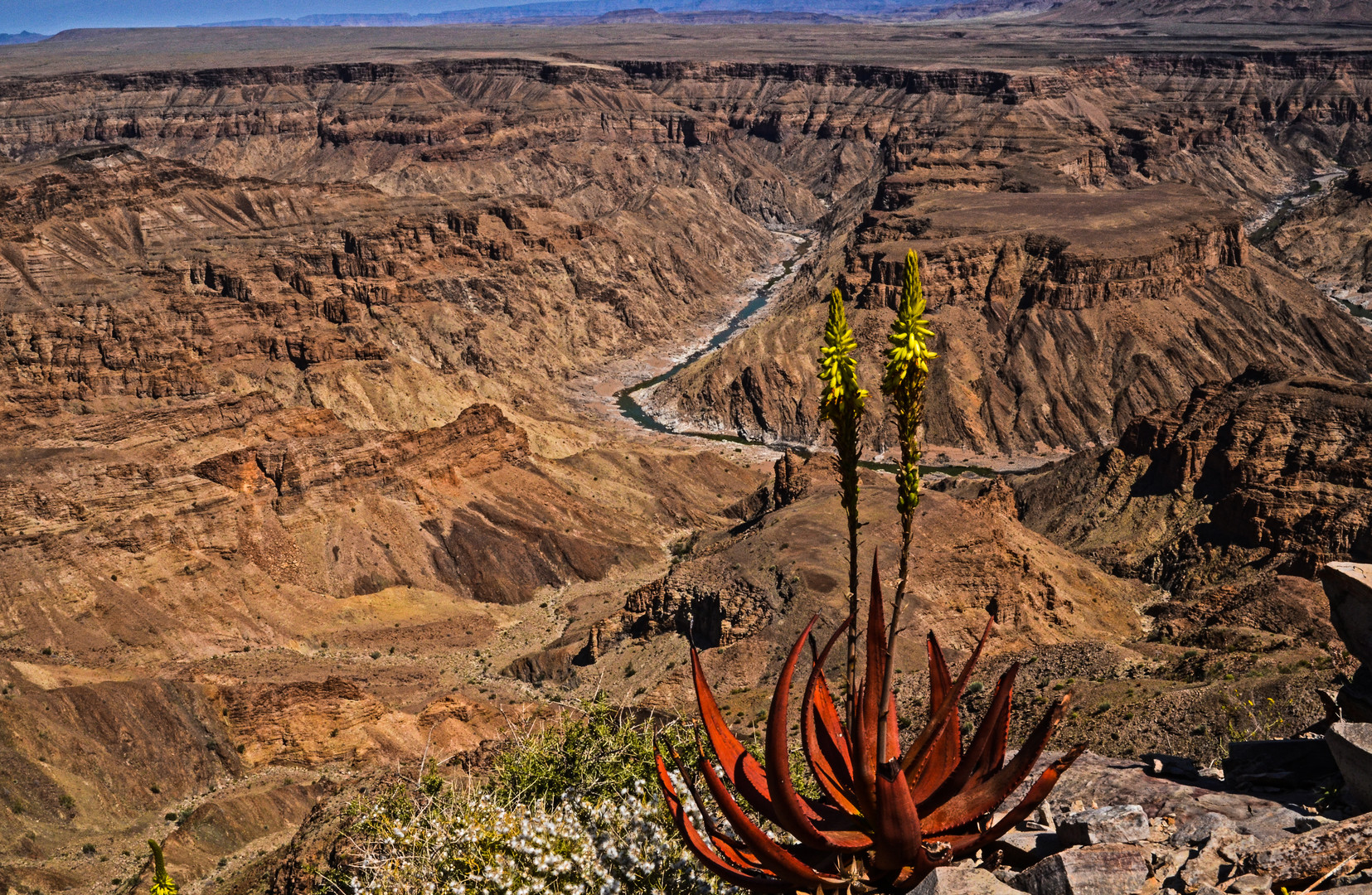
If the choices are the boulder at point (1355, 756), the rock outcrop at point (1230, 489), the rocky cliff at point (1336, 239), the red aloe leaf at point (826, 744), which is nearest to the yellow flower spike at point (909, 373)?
the red aloe leaf at point (826, 744)

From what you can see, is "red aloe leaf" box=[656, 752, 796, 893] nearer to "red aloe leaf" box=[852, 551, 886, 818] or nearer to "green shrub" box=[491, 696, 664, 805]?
"red aloe leaf" box=[852, 551, 886, 818]

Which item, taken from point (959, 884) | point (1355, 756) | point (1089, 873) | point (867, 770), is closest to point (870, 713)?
point (867, 770)

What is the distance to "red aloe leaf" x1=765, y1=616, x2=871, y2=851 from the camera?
30.2 feet

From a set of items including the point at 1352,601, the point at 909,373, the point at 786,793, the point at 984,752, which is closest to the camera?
the point at 909,373

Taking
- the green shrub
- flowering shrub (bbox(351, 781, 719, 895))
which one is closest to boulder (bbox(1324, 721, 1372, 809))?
flowering shrub (bbox(351, 781, 719, 895))

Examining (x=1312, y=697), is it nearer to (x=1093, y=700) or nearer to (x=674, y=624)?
(x=1093, y=700)

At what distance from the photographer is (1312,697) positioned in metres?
21.6

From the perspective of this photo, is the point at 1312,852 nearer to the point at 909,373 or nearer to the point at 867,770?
the point at 867,770

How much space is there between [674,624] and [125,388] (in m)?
54.1

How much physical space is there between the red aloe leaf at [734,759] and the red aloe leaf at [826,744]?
55 cm

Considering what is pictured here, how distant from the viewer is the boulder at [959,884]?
8.84m

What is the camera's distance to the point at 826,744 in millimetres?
10914

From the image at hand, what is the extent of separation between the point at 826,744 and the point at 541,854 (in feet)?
9.70

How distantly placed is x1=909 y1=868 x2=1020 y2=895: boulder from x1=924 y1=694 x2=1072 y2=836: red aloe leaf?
66 centimetres
